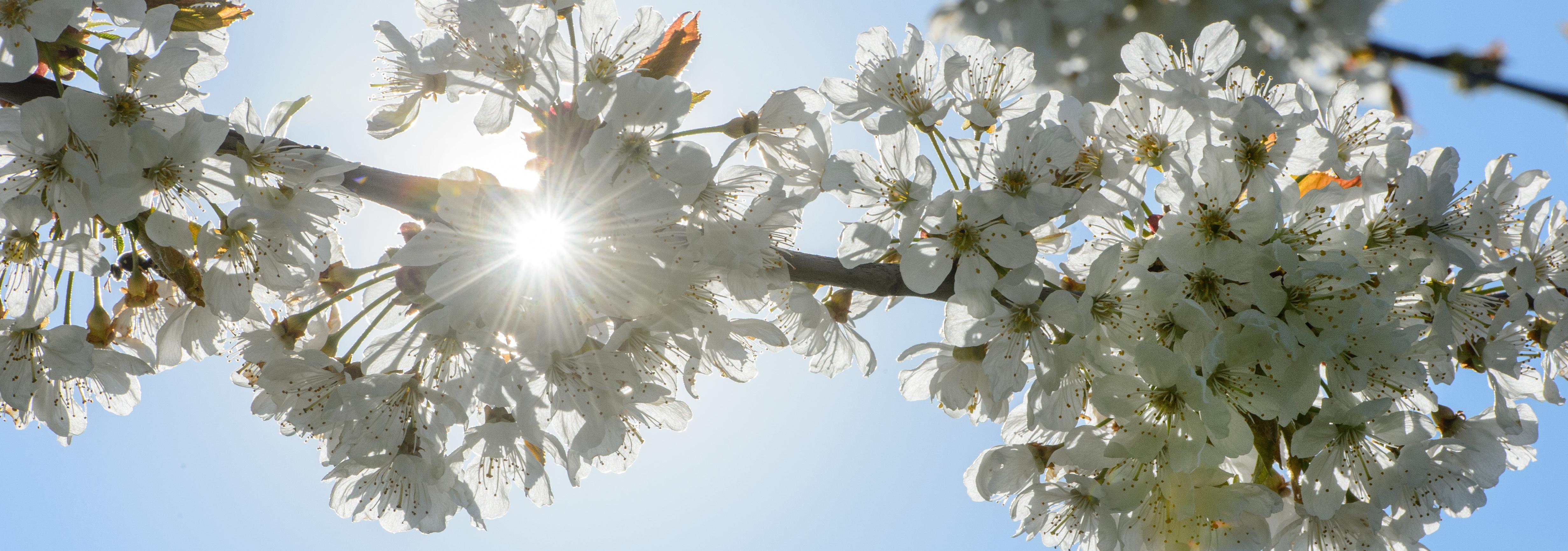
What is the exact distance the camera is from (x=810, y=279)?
2.15 meters

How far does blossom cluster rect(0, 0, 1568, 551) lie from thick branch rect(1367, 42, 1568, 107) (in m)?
1.83

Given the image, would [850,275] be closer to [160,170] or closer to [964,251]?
[964,251]

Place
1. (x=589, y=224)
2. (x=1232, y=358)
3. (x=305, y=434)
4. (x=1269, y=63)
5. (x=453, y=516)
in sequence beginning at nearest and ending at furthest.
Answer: (x=589, y=224) → (x=1232, y=358) → (x=305, y=434) → (x=453, y=516) → (x=1269, y=63)

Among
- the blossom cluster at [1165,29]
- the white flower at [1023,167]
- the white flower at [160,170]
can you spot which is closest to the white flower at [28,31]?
the white flower at [160,170]

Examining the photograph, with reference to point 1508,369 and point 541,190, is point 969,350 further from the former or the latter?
point 1508,369

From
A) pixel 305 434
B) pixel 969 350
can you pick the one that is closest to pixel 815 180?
pixel 969 350

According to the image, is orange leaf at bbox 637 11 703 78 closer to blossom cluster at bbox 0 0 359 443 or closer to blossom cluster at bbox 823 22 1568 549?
blossom cluster at bbox 823 22 1568 549

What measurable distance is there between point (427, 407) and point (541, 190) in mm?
624

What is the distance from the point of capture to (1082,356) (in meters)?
1.96

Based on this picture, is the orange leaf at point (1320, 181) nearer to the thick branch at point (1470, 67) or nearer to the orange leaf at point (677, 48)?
the orange leaf at point (677, 48)

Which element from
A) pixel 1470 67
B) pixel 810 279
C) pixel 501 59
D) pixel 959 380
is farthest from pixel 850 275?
pixel 1470 67

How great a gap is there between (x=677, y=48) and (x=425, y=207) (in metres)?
0.74

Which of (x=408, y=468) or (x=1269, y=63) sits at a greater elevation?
(x=1269, y=63)

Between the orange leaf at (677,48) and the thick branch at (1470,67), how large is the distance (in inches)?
139
